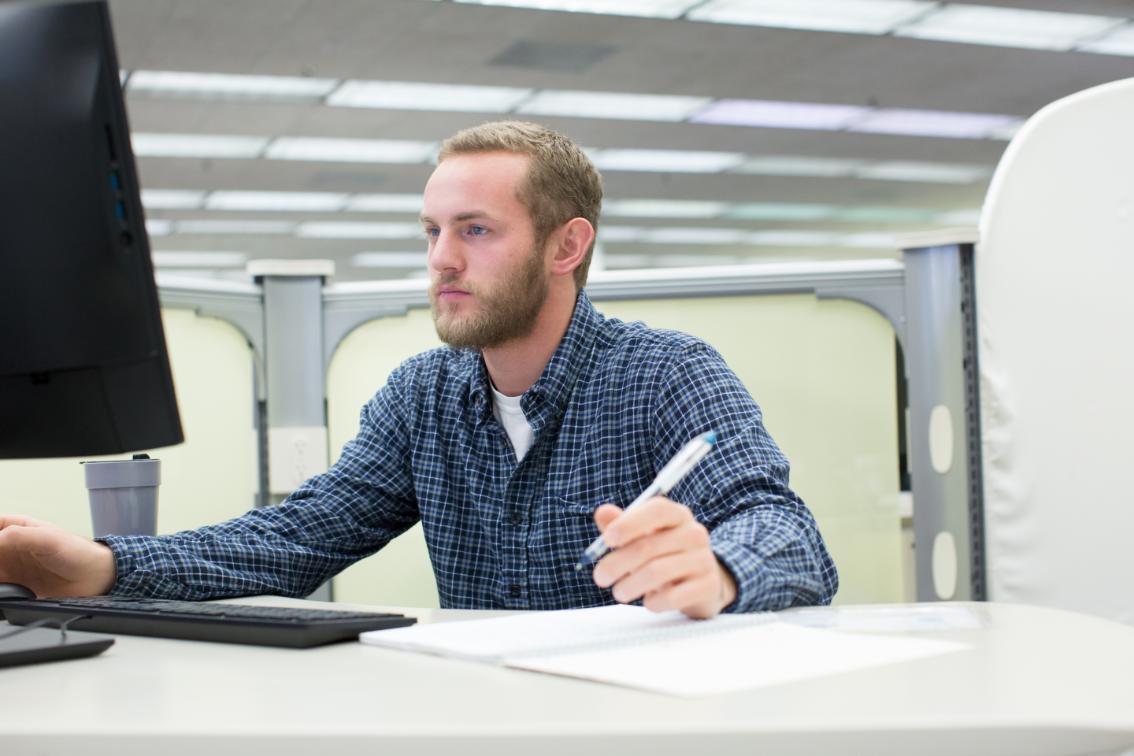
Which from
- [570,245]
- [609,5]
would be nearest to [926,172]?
[609,5]

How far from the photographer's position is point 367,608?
3.70 ft

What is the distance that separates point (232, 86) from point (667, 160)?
11.1 feet

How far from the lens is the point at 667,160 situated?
868 centimetres

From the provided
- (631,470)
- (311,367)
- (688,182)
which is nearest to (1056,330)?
(631,470)

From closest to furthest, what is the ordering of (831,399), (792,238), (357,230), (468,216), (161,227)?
(468,216), (831,399), (161,227), (357,230), (792,238)

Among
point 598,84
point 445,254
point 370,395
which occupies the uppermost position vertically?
point 598,84

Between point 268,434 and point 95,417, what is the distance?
1461 mm

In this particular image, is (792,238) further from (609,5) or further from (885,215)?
(609,5)

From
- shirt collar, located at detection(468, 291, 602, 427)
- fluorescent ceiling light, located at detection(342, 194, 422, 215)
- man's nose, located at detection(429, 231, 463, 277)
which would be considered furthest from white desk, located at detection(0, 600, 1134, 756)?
fluorescent ceiling light, located at detection(342, 194, 422, 215)

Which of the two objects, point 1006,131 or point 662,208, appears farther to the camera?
point 662,208

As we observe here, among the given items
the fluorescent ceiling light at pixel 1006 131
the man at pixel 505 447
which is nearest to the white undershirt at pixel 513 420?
the man at pixel 505 447

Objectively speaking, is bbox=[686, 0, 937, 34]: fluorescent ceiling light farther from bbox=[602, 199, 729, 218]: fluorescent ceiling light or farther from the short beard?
the short beard

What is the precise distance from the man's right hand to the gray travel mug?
248 mm

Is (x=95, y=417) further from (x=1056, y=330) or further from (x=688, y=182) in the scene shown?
(x=688, y=182)
